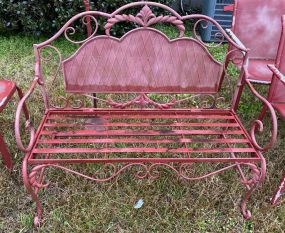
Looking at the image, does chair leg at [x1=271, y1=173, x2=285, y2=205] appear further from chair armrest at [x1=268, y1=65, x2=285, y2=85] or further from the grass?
chair armrest at [x1=268, y1=65, x2=285, y2=85]

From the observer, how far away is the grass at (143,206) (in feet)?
7.36

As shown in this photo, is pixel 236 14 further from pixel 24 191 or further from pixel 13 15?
pixel 13 15

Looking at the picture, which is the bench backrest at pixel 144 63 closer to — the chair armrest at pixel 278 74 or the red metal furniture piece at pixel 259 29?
the chair armrest at pixel 278 74

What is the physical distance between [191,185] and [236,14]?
1515mm

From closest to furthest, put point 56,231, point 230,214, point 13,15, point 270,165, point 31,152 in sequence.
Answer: point 31,152
point 56,231
point 230,214
point 270,165
point 13,15

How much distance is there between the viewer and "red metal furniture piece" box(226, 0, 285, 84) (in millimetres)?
2809

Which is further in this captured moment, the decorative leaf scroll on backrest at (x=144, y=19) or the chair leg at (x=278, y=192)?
the chair leg at (x=278, y=192)

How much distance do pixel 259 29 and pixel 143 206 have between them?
1870 millimetres

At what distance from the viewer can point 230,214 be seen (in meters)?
2.33

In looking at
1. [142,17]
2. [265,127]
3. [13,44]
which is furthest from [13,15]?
[265,127]

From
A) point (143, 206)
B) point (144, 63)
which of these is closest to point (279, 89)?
point (144, 63)

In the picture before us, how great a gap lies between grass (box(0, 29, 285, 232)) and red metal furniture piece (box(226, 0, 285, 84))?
2.90 feet

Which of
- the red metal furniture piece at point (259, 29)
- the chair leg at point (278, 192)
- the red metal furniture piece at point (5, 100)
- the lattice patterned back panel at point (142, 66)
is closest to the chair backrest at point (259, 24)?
the red metal furniture piece at point (259, 29)

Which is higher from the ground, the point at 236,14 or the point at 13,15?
the point at 236,14
